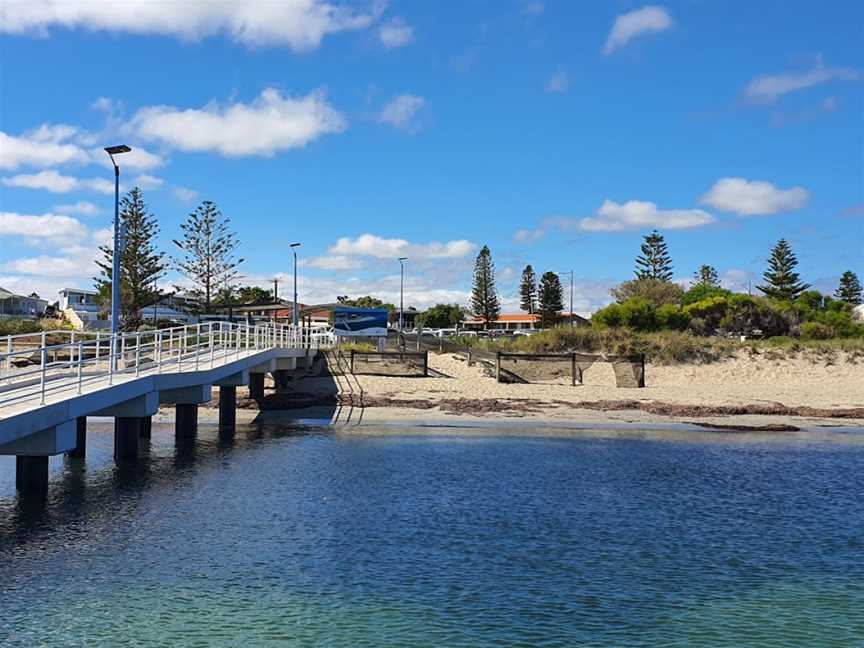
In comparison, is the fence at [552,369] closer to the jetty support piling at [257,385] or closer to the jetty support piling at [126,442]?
the jetty support piling at [257,385]

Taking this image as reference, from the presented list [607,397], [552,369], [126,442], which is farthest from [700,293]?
[126,442]

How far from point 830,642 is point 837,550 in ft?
16.6

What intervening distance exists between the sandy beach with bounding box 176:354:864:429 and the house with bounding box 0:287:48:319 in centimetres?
6483

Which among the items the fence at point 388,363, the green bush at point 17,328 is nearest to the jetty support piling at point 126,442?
the fence at point 388,363

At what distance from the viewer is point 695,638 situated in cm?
1105

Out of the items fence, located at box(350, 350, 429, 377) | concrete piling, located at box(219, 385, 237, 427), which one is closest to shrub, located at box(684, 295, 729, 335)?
fence, located at box(350, 350, 429, 377)

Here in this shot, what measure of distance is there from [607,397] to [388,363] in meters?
11.4

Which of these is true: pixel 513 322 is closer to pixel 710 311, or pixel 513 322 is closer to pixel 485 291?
pixel 485 291

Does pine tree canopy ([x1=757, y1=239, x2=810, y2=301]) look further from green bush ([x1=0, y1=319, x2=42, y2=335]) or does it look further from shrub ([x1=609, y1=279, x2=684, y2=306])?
green bush ([x1=0, y1=319, x2=42, y2=335])

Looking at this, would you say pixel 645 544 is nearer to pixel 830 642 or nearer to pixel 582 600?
pixel 582 600

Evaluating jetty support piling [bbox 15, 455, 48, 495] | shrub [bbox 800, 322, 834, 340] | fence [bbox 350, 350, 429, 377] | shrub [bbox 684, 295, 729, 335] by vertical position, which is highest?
shrub [bbox 684, 295, 729, 335]

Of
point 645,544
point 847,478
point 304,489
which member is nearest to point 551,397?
point 847,478

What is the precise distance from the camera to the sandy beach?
3559cm

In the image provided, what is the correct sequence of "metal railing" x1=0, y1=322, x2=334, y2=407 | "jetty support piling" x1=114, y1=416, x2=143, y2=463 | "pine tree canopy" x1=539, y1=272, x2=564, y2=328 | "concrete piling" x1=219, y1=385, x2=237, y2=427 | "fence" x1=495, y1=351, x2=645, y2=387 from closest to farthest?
1. "metal railing" x1=0, y1=322, x2=334, y2=407
2. "jetty support piling" x1=114, y1=416, x2=143, y2=463
3. "concrete piling" x1=219, y1=385, x2=237, y2=427
4. "fence" x1=495, y1=351, x2=645, y2=387
5. "pine tree canopy" x1=539, y1=272, x2=564, y2=328
